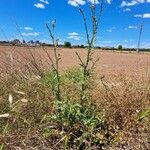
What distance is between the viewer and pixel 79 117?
13.8ft

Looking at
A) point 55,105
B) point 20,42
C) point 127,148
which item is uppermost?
point 20,42

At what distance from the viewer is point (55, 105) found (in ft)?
14.1

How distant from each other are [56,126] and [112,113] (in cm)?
65

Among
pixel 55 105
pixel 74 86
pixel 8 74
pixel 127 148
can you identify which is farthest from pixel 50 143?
pixel 8 74

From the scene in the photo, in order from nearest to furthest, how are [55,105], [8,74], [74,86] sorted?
[55,105] < [74,86] < [8,74]

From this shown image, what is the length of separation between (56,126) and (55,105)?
0.23 meters

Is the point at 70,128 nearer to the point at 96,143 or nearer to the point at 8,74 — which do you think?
the point at 96,143

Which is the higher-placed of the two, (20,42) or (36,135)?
(20,42)

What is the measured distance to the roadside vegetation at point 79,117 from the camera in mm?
4020

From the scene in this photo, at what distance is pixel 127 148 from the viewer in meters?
4.06

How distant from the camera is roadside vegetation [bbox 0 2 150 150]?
402 cm

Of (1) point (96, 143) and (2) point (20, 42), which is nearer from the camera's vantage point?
(1) point (96, 143)

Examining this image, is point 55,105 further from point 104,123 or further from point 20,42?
point 20,42

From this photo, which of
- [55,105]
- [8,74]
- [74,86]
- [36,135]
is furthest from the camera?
[8,74]
